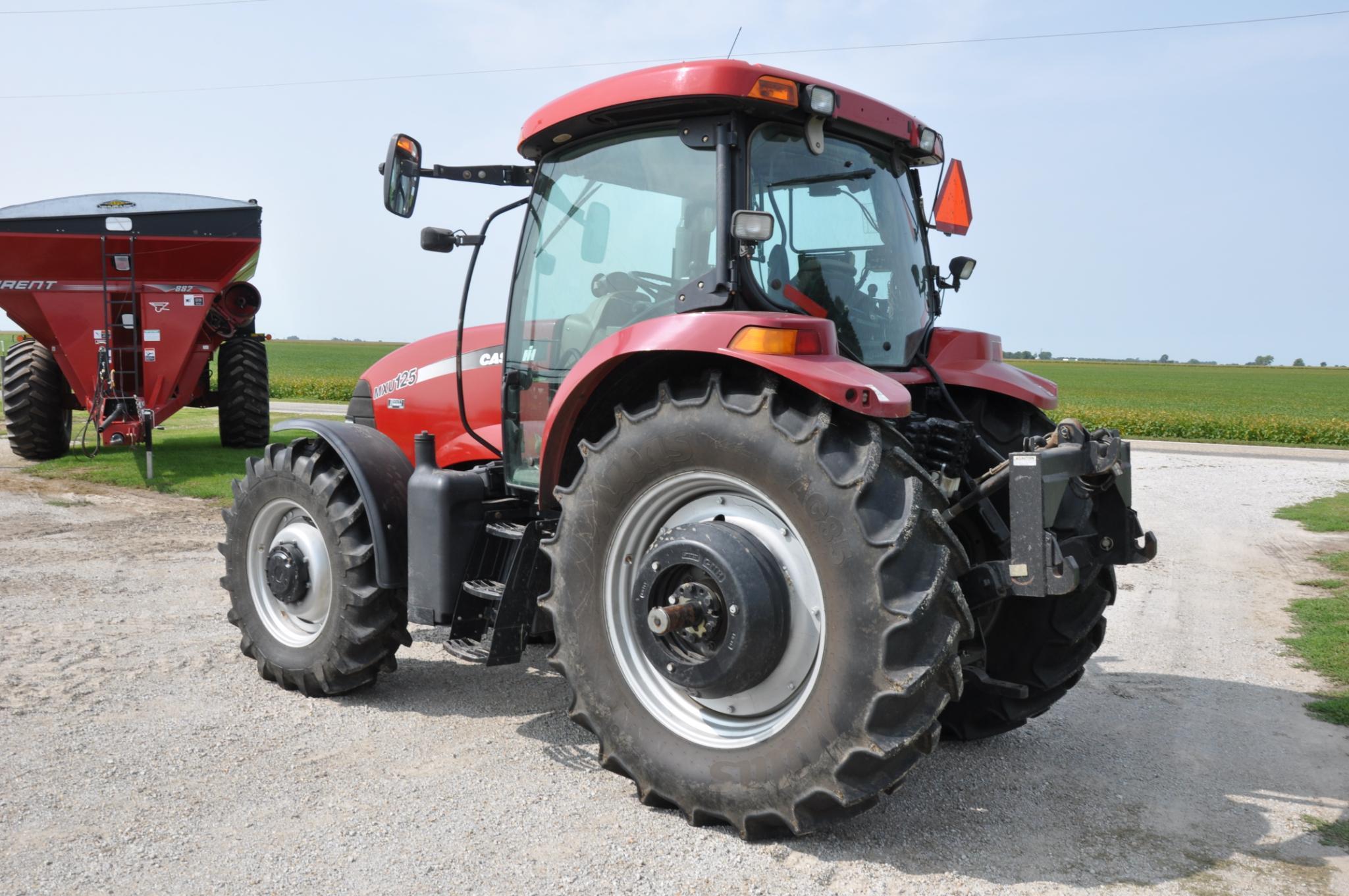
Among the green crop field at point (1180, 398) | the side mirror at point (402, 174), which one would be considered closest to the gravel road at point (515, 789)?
the side mirror at point (402, 174)

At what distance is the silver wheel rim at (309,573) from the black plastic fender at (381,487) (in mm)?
323

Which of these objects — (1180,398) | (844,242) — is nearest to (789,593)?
(844,242)

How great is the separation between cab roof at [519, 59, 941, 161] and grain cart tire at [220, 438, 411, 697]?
1683mm

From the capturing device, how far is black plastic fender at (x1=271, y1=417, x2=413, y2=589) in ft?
14.3

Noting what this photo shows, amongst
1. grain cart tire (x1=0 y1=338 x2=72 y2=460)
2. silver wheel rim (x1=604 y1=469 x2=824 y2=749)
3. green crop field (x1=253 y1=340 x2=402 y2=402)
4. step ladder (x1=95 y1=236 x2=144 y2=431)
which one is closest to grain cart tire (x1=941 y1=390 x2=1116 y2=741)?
silver wheel rim (x1=604 y1=469 x2=824 y2=749)

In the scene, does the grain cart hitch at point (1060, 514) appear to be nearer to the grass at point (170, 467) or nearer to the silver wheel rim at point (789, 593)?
the silver wheel rim at point (789, 593)

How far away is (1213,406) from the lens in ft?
124

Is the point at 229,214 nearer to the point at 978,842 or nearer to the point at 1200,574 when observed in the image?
the point at 1200,574

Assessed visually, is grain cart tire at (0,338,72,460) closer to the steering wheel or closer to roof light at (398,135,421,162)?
roof light at (398,135,421,162)

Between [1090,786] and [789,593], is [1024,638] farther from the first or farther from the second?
[789,593]

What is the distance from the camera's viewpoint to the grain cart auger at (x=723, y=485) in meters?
2.93

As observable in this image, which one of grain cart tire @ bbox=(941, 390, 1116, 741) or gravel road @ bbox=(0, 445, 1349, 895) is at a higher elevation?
grain cart tire @ bbox=(941, 390, 1116, 741)

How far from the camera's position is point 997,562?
315cm

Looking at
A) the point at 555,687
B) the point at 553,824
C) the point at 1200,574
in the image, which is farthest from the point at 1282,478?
the point at 553,824
